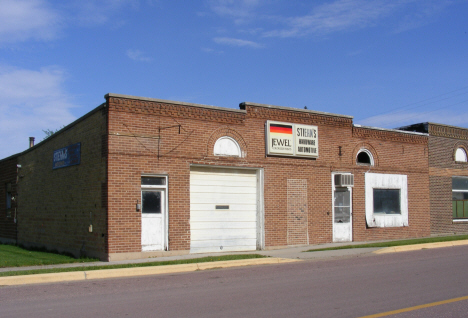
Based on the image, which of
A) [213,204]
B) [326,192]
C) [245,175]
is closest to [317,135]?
[326,192]

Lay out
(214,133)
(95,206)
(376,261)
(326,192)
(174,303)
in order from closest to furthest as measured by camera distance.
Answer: (174,303), (376,261), (95,206), (214,133), (326,192)

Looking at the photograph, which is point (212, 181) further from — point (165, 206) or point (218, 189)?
point (165, 206)

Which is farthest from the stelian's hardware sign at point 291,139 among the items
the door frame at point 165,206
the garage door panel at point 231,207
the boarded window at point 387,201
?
the door frame at point 165,206

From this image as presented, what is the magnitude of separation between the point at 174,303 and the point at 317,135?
488 inches

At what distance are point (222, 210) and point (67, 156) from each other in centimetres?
595

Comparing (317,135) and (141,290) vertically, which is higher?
(317,135)

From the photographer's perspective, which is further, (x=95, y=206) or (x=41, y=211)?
(x=41, y=211)

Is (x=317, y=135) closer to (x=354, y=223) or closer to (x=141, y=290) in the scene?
(x=354, y=223)

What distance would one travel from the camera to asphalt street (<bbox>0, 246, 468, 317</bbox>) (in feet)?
25.2

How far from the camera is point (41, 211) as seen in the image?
20.3 m

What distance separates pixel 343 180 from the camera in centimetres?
1988

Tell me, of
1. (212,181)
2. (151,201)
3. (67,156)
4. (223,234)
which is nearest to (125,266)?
(151,201)

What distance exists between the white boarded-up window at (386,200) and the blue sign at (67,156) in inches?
463

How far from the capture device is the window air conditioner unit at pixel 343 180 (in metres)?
19.8
